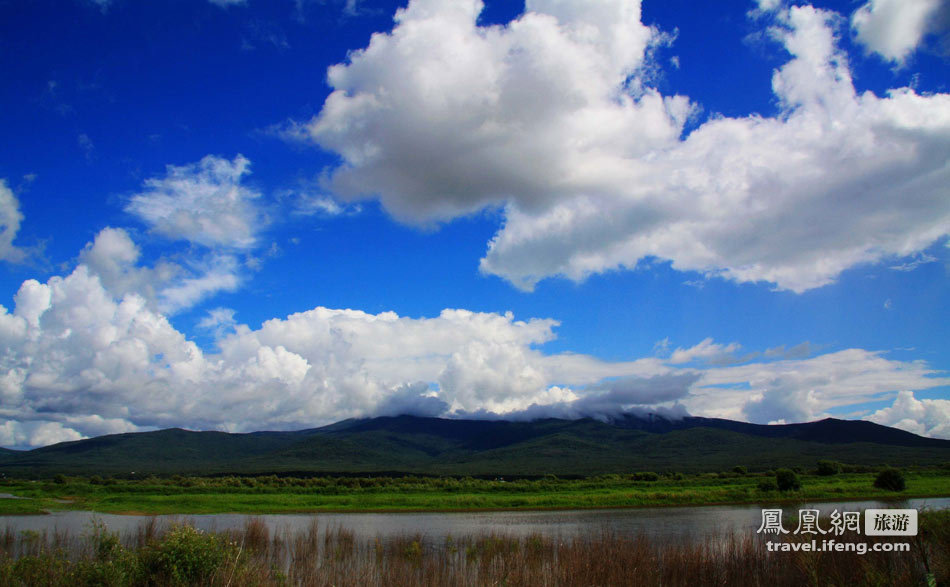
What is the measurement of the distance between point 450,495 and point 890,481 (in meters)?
43.9

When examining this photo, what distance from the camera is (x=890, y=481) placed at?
5559 cm

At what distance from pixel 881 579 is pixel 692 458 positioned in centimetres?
18337

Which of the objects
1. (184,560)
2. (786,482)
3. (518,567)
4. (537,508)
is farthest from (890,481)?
(184,560)

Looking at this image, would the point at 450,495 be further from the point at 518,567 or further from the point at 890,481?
the point at 518,567

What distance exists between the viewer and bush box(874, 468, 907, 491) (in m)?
A: 55.1

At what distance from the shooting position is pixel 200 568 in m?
12.8

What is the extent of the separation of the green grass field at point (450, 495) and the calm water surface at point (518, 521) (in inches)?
185

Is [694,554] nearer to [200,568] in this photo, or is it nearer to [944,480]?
[200,568]

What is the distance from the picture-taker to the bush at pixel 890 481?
2168 inches

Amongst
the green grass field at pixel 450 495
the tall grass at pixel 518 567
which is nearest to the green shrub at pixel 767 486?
the green grass field at pixel 450 495

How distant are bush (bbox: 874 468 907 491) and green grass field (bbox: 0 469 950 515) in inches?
27.7

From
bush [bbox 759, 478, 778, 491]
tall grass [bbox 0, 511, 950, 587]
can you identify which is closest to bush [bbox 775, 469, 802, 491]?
bush [bbox 759, 478, 778, 491]

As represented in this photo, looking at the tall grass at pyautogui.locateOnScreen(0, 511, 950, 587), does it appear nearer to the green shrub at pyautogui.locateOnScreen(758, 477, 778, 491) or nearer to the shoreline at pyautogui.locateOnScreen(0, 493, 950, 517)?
the shoreline at pyautogui.locateOnScreen(0, 493, 950, 517)

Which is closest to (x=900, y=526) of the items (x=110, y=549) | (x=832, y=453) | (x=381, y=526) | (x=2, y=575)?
(x=110, y=549)
